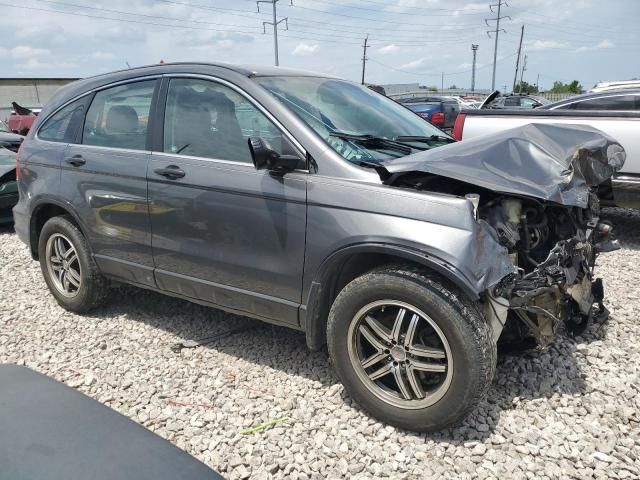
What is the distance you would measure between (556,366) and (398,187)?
1689 millimetres

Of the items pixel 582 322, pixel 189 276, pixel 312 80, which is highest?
pixel 312 80

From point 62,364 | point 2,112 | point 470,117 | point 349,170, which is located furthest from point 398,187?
point 2,112

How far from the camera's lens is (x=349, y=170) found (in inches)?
113

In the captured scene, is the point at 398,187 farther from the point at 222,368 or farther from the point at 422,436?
the point at 222,368

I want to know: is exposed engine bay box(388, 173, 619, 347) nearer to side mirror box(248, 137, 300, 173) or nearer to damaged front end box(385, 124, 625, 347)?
damaged front end box(385, 124, 625, 347)

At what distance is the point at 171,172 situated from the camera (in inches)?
136

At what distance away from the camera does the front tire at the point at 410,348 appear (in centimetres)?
256

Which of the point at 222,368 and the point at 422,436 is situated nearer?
the point at 422,436

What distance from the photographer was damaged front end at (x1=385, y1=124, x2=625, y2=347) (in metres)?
2.66

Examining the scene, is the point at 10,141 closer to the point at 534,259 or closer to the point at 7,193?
the point at 7,193

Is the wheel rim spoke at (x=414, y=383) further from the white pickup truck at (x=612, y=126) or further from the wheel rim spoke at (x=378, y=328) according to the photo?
the white pickup truck at (x=612, y=126)

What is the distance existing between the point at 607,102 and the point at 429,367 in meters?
6.84

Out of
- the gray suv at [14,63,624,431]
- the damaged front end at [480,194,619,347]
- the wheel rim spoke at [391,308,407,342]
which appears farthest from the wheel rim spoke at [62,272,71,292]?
the damaged front end at [480,194,619,347]

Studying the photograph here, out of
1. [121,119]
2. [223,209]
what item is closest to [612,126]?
[223,209]
